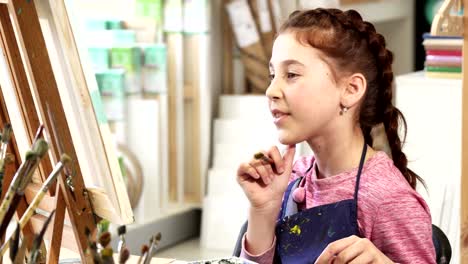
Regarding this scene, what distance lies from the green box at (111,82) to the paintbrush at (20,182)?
3014 mm

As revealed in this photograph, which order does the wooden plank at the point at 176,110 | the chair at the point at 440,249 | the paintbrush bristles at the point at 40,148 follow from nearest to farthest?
the paintbrush bristles at the point at 40,148, the chair at the point at 440,249, the wooden plank at the point at 176,110

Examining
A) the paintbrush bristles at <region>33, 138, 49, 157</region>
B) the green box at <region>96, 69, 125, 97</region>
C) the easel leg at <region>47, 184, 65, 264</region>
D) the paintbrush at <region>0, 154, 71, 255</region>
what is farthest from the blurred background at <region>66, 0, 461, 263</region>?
the paintbrush bristles at <region>33, 138, 49, 157</region>

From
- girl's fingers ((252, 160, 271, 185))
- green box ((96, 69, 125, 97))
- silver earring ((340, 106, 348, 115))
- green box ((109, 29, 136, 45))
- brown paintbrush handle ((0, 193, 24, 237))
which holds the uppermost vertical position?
brown paintbrush handle ((0, 193, 24, 237))

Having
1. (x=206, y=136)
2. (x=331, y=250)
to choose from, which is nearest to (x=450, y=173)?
(x=206, y=136)

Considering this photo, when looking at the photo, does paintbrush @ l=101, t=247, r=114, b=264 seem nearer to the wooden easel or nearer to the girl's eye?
the wooden easel

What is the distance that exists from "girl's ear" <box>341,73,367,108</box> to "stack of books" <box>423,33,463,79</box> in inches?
73.4

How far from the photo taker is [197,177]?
4.82 meters

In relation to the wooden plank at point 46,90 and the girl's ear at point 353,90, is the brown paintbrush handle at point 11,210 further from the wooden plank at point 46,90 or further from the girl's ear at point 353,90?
the girl's ear at point 353,90

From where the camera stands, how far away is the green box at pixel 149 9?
4488 millimetres

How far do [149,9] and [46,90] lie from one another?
10.0ft

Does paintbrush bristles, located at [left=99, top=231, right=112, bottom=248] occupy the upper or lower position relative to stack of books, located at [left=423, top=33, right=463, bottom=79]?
upper

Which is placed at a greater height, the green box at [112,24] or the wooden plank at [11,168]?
the wooden plank at [11,168]

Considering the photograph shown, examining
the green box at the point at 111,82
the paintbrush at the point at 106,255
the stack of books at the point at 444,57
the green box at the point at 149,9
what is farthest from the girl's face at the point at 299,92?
the green box at the point at 149,9

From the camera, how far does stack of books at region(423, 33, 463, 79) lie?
3.45 m
